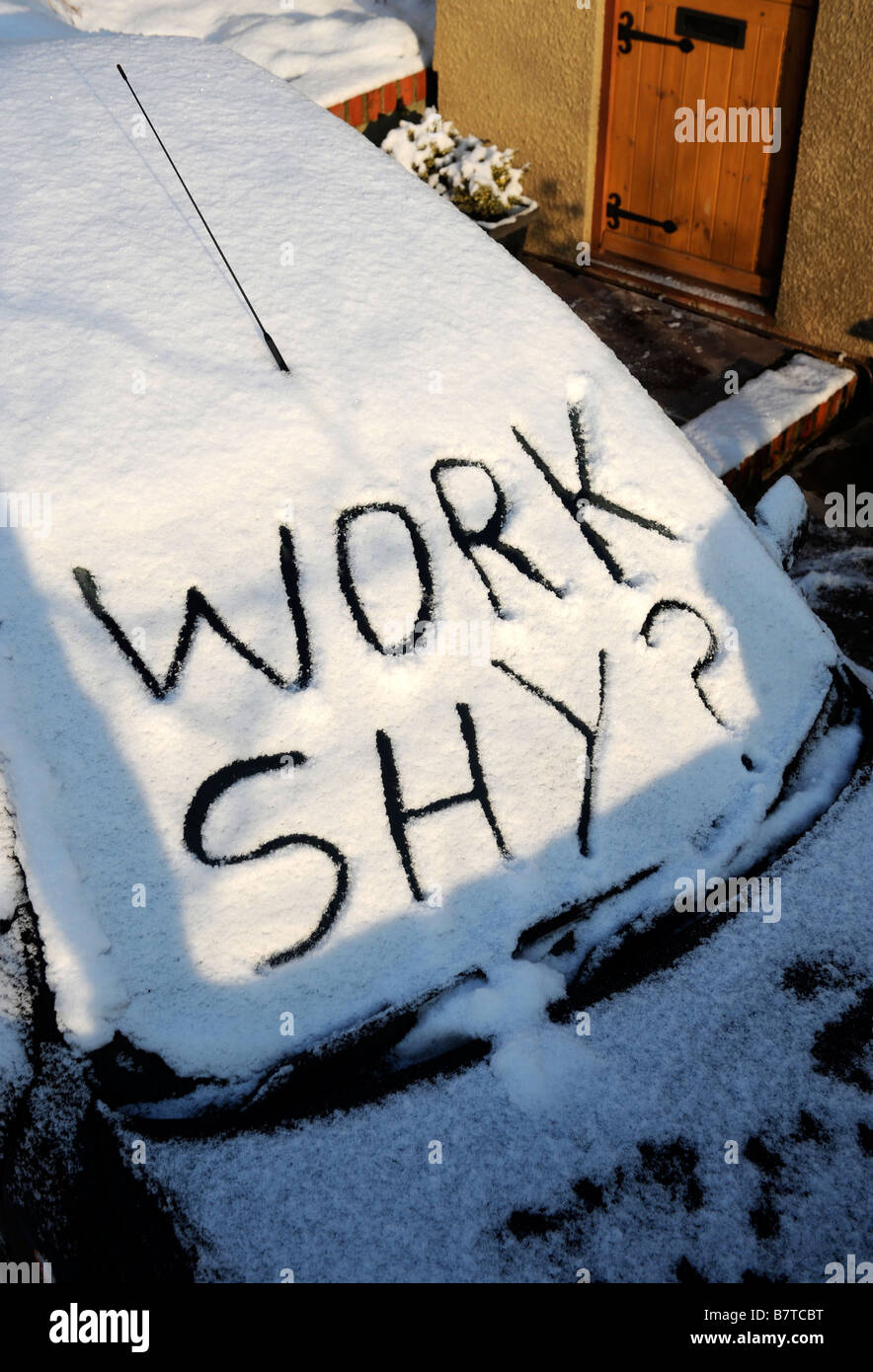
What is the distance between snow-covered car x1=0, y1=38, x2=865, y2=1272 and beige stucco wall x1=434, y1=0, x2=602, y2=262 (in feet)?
11.0

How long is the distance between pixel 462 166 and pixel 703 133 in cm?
102

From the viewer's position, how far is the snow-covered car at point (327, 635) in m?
1.62

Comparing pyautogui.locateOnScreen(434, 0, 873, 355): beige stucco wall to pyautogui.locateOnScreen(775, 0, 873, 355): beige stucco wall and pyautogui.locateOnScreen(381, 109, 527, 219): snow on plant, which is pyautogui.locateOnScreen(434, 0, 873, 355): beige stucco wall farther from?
pyautogui.locateOnScreen(381, 109, 527, 219): snow on plant

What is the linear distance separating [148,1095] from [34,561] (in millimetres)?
758

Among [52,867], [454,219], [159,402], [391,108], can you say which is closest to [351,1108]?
[52,867]

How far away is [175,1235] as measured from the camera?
4.84 ft

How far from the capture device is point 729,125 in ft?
15.9

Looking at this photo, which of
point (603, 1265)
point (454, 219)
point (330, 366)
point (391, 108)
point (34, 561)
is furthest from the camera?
point (391, 108)

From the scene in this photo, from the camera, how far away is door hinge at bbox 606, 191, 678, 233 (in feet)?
17.3

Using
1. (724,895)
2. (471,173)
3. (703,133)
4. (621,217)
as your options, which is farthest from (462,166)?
(724,895)

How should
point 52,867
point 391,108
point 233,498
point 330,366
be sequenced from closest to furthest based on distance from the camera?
point 52,867 < point 233,498 < point 330,366 < point 391,108

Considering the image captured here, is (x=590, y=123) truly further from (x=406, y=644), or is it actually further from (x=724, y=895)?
(x=724, y=895)

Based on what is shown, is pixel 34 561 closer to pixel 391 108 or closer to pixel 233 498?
pixel 233 498

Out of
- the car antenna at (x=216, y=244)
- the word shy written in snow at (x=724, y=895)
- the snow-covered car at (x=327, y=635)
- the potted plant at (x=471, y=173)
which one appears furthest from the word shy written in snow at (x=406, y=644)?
the potted plant at (x=471, y=173)
